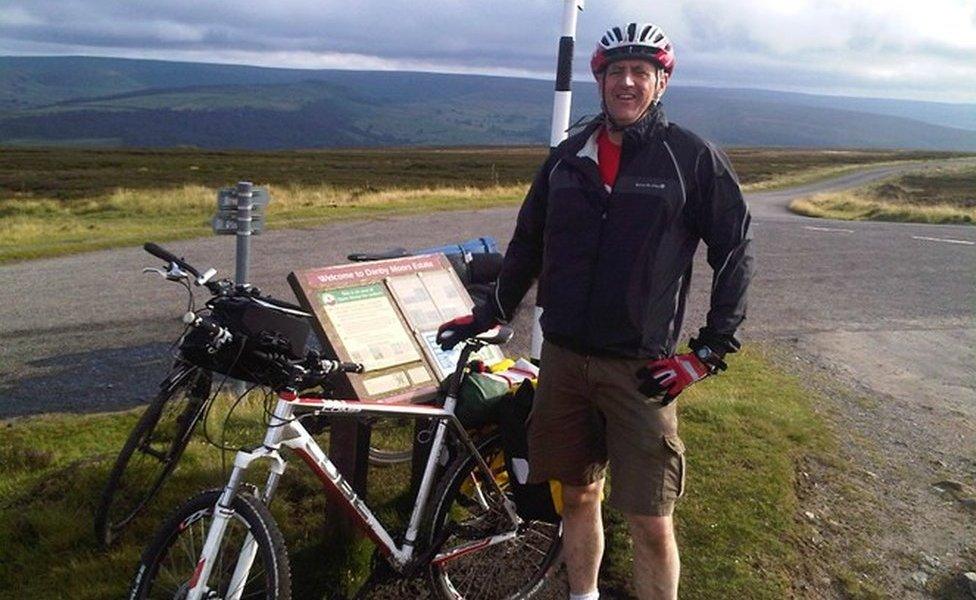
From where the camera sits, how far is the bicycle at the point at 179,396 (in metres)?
2.64

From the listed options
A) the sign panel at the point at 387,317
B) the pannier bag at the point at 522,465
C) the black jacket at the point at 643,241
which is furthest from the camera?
the sign panel at the point at 387,317

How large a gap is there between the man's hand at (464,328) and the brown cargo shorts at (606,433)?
35 cm

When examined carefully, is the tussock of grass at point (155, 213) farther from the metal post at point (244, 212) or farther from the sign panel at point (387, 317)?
the sign panel at point (387, 317)

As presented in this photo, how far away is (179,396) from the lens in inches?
136

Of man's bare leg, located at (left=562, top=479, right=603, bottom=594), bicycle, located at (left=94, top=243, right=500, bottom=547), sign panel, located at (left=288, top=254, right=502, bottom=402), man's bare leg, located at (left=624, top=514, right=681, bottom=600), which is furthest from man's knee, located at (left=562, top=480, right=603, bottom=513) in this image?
bicycle, located at (left=94, top=243, right=500, bottom=547)

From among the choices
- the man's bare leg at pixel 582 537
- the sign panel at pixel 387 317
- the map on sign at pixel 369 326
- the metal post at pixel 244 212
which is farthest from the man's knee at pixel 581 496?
the metal post at pixel 244 212

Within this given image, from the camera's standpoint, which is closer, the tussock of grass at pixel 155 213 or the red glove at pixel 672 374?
the red glove at pixel 672 374

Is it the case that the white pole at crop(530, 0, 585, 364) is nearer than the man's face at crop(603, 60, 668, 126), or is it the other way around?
the man's face at crop(603, 60, 668, 126)

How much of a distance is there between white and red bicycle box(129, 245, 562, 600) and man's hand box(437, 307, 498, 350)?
0.12 m

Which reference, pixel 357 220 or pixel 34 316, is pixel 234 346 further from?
pixel 357 220

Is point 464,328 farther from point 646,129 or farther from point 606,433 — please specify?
point 646,129

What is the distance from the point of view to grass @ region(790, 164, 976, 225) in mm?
22844

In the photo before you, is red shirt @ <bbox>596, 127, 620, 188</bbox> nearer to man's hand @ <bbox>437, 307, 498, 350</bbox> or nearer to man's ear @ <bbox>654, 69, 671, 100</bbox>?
man's ear @ <bbox>654, 69, 671, 100</bbox>

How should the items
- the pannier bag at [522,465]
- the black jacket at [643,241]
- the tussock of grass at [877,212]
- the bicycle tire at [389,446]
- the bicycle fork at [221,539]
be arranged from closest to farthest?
the bicycle fork at [221,539] → the black jacket at [643,241] → the pannier bag at [522,465] → the bicycle tire at [389,446] → the tussock of grass at [877,212]
